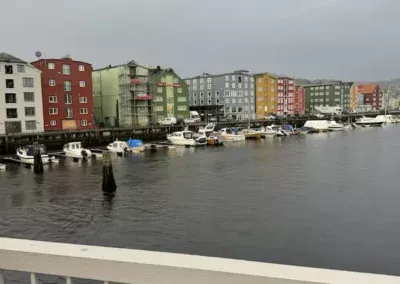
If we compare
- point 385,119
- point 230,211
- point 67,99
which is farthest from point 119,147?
point 385,119

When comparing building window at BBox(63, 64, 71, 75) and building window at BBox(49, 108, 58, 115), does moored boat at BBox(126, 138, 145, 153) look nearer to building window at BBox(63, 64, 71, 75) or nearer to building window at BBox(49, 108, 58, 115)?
building window at BBox(49, 108, 58, 115)

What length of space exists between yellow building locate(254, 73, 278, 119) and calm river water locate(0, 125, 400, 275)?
284ft

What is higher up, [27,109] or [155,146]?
[27,109]

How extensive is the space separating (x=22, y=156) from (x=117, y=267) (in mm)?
48277

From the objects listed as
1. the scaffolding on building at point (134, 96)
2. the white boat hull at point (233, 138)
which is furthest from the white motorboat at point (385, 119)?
the scaffolding on building at point (134, 96)

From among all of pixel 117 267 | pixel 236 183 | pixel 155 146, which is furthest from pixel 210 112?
pixel 117 267

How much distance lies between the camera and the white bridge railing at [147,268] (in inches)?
89.5

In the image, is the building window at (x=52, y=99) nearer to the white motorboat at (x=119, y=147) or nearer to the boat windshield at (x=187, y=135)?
A: the white motorboat at (x=119, y=147)

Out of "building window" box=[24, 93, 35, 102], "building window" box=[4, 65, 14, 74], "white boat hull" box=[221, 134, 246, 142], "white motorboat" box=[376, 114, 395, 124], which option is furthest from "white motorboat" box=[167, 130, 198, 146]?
"white motorboat" box=[376, 114, 395, 124]

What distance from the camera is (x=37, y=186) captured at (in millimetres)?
31641

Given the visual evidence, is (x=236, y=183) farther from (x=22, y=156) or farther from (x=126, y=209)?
(x=22, y=156)

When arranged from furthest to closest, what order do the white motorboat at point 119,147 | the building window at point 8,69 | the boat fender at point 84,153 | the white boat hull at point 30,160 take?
the building window at point 8,69, the white motorboat at point 119,147, the boat fender at point 84,153, the white boat hull at point 30,160

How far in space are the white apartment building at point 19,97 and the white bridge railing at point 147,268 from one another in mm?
65936

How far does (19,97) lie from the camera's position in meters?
63.8
